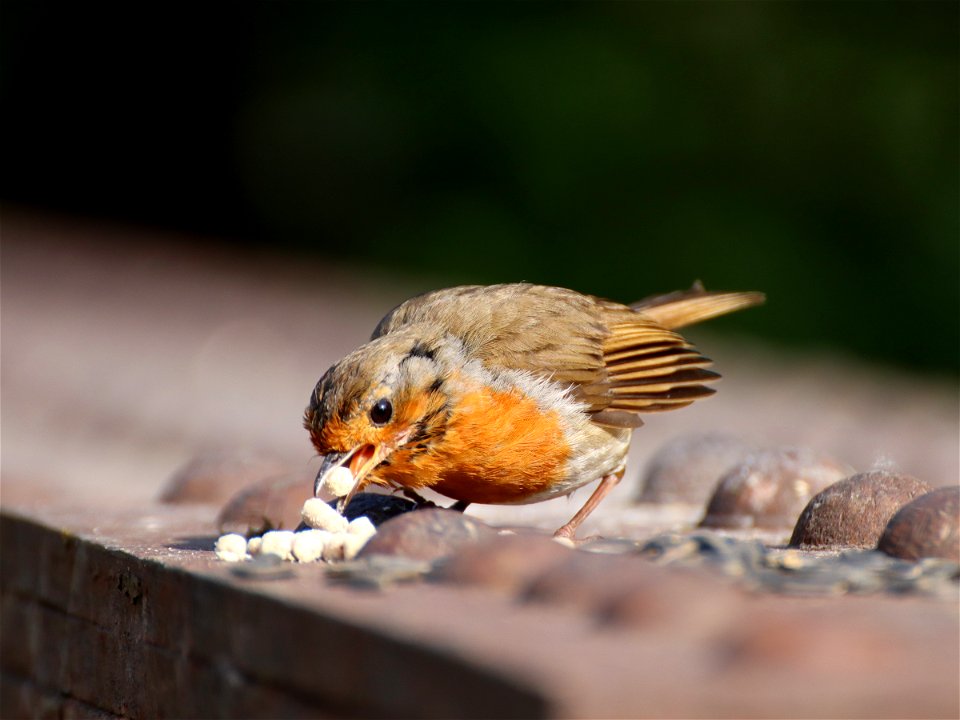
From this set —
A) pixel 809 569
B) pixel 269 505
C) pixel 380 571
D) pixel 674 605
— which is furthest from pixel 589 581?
pixel 269 505

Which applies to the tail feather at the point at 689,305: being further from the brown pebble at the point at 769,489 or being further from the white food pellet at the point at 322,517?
the white food pellet at the point at 322,517

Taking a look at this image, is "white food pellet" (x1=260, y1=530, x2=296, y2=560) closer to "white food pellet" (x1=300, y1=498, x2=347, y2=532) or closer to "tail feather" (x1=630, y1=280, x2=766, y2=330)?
"white food pellet" (x1=300, y1=498, x2=347, y2=532)

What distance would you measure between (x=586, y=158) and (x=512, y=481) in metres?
12.3

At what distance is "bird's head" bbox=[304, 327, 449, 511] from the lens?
352 cm

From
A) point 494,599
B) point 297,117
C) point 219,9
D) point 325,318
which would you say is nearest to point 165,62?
point 219,9

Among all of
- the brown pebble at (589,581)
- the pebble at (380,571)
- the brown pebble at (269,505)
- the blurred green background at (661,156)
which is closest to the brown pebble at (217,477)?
the brown pebble at (269,505)

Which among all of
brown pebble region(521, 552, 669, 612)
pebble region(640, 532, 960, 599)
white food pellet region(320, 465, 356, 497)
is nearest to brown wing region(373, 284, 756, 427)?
white food pellet region(320, 465, 356, 497)

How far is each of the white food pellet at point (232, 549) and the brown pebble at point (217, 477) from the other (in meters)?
1.92

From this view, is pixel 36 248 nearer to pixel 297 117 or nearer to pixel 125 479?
pixel 297 117

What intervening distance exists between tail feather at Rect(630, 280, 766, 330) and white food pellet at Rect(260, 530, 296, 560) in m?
2.37

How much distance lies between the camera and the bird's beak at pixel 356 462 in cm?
351

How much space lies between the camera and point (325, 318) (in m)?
13.1

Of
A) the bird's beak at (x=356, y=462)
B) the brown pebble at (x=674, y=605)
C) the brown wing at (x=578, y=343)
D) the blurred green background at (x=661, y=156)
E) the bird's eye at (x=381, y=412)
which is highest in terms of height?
the blurred green background at (x=661, y=156)

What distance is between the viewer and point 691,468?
5.45 meters
